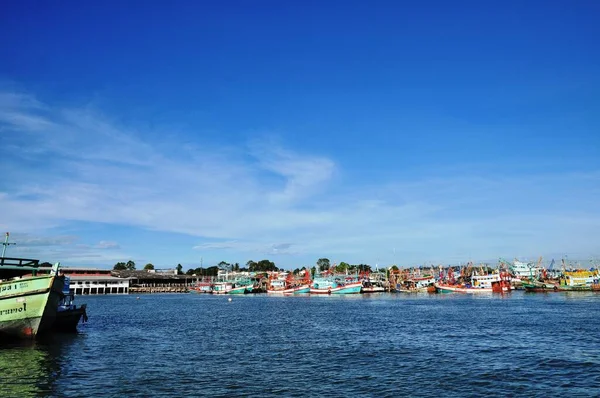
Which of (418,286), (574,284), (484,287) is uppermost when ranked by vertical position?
(574,284)

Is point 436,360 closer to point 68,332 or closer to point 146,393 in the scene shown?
point 146,393

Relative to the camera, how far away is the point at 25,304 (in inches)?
1523

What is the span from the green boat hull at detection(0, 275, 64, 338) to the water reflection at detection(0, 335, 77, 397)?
50.5 inches

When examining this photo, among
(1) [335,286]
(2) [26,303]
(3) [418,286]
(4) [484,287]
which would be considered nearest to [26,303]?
(2) [26,303]

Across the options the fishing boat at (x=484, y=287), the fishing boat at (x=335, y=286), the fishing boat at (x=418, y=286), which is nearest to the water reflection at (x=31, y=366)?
the fishing boat at (x=335, y=286)

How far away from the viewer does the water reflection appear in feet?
80.4

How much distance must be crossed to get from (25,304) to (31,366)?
10144 mm

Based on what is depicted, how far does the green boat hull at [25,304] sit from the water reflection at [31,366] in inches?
50.5

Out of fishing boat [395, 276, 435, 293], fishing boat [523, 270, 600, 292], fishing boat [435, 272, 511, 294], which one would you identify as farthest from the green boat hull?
fishing boat [523, 270, 600, 292]

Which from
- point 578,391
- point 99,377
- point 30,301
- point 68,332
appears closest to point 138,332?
point 68,332

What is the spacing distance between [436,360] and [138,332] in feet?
111

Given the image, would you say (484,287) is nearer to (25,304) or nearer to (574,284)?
(574,284)

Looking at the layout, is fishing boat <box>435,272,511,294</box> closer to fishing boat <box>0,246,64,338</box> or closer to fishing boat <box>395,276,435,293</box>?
fishing boat <box>395,276,435,293</box>

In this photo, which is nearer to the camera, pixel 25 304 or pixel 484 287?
A: pixel 25 304
